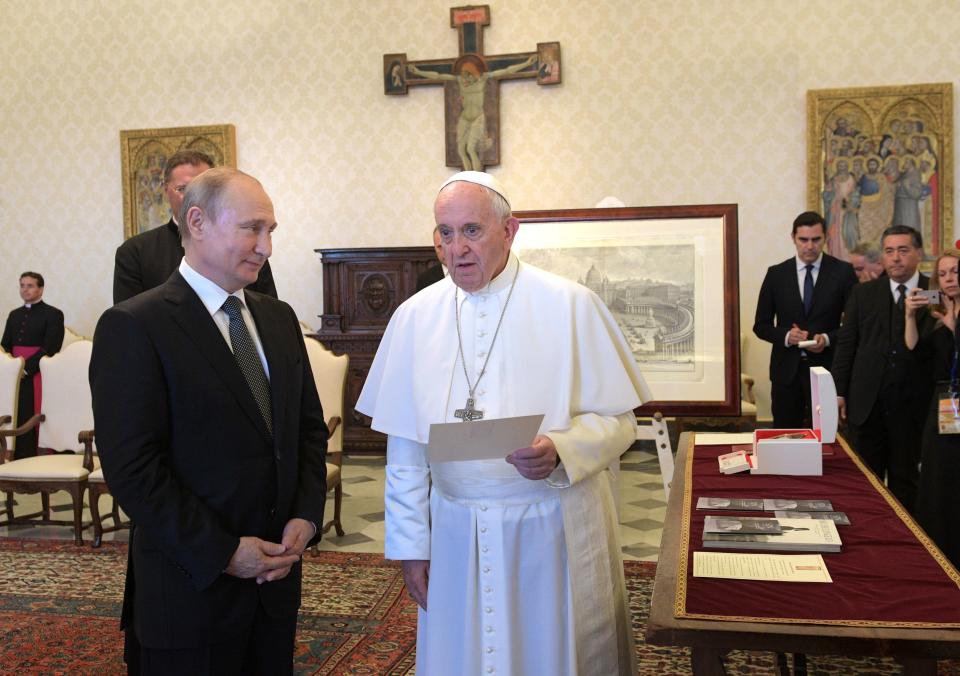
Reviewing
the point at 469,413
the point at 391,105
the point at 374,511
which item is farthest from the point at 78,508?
the point at 391,105

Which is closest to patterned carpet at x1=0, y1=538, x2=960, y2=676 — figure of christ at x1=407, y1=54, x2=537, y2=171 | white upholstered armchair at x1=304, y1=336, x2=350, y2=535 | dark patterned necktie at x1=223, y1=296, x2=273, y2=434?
white upholstered armchair at x1=304, y1=336, x2=350, y2=535

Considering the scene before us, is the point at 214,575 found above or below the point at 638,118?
below

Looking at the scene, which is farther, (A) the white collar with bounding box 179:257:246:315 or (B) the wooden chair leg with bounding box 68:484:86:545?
(B) the wooden chair leg with bounding box 68:484:86:545

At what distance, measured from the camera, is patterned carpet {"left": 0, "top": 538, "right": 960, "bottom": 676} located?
395cm

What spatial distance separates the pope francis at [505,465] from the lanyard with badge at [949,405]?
2.17m

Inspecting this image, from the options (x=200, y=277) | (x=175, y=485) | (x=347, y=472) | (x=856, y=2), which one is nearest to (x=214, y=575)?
(x=175, y=485)

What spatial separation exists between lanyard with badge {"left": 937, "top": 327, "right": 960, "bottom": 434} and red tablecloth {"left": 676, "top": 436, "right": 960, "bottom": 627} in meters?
1.53

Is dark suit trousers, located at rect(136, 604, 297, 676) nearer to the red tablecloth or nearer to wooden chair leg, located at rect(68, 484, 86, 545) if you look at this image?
the red tablecloth

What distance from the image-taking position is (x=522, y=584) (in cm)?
253

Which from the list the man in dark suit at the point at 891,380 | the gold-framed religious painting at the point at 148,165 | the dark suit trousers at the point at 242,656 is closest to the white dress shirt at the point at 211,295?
the dark suit trousers at the point at 242,656

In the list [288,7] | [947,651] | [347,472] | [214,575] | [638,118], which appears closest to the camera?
[947,651]

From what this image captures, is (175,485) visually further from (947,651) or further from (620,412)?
(947,651)

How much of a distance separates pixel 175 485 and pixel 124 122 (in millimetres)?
9736

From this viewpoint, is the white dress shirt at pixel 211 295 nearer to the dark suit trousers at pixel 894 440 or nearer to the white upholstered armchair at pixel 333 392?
the white upholstered armchair at pixel 333 392
